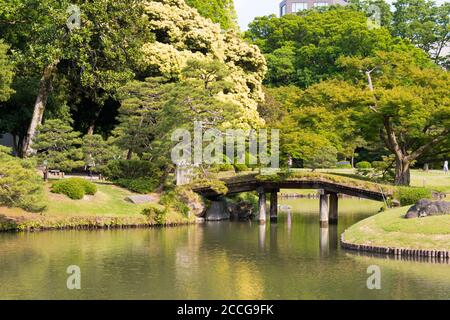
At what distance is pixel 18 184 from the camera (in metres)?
42.6

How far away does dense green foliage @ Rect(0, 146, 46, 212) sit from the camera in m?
42.2

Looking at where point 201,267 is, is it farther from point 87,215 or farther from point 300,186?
point 300,186

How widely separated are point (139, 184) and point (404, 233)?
22791 millimetres

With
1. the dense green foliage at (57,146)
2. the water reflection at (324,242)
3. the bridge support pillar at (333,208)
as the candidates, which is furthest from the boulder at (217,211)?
the dense green foliage at (57,146)

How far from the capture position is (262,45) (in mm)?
113062

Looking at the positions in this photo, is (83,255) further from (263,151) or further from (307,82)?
(307,82)

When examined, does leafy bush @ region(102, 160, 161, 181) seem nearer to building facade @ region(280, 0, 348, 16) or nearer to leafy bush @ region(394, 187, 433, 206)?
leafy bush @ region(394, 187, 433, 206)

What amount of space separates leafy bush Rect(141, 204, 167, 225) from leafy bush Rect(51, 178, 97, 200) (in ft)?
12.0

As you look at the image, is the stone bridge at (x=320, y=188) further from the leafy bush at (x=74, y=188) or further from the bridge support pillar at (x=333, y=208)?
the leafy bush at (x=74, y=188)

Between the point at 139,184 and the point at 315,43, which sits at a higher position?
the point at 315,43

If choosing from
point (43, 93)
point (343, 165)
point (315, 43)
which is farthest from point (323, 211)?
point (315, 43)

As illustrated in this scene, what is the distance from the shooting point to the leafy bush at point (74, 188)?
4897 cm

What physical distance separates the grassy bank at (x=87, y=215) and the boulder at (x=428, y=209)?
17894mm

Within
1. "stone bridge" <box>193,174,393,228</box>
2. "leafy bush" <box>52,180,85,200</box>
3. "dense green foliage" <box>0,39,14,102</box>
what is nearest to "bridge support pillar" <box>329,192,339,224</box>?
"stone bridge" <box>193,174,393,228</box>
